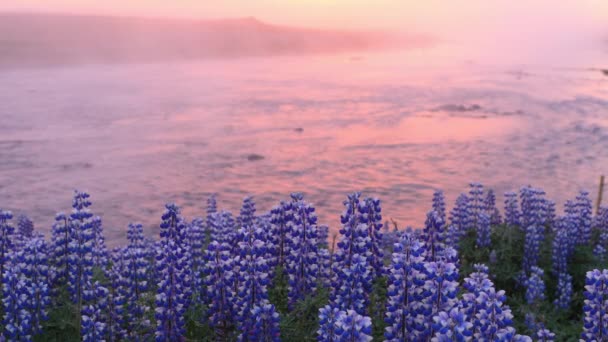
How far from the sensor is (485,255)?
280 inches

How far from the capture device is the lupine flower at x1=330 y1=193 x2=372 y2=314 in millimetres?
3759

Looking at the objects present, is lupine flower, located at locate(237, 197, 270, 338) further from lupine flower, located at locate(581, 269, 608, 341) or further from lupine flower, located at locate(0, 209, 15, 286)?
lupine flower, located at locate(0, 209, 15, 286)

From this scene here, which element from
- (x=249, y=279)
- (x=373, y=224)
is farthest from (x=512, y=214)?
(x=249, y=279)

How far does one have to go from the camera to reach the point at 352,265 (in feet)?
12.5

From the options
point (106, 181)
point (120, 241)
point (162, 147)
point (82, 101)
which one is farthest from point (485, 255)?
point (82, 101)

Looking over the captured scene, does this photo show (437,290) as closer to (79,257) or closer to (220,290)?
(220,290)

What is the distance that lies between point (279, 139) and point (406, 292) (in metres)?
12.8

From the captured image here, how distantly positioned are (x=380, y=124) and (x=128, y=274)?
13.6 meters

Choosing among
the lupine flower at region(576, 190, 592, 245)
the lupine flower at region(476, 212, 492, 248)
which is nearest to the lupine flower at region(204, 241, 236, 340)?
the lupine flower at region(476, 212, 492, 248)

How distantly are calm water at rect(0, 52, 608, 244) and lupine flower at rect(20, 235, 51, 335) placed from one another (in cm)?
544

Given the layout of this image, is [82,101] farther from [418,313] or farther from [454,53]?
[454,53]

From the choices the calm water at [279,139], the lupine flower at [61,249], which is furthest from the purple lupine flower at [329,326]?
the calm water at [279,139]

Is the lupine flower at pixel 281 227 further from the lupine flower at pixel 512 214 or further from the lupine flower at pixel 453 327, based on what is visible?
the lupine flower at pixel 512 214

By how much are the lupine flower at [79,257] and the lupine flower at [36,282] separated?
0.16 meters
